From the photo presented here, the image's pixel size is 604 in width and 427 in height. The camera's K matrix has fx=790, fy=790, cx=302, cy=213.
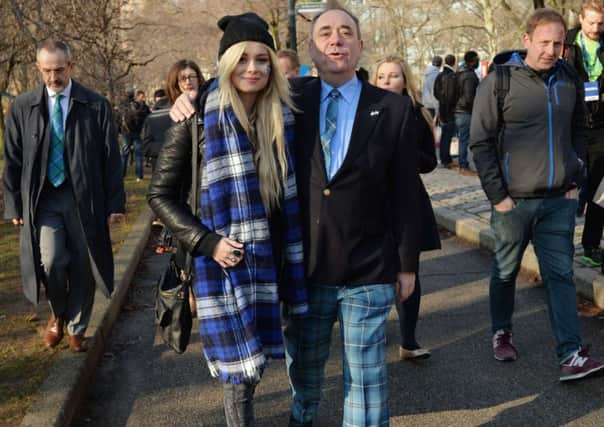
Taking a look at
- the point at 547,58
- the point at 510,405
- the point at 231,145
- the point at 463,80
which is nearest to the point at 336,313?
the point at 231,145

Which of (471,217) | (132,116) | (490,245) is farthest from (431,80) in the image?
(490,245)

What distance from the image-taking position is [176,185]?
3.20m

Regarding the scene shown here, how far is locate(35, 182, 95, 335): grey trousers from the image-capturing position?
16.5 feet

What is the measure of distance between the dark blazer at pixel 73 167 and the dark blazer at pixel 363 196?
2218mm

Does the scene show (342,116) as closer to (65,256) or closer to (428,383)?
(428,383)

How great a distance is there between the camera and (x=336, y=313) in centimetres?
337

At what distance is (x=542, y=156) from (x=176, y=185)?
2279 millimetres

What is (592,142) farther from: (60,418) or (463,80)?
(463,80)

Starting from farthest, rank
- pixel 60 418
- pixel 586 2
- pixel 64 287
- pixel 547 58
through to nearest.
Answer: pixel 586 2 → pixel 64 287 → pixel 547 58 → pixel 60 418

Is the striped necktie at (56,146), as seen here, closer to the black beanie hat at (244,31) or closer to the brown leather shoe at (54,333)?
the brown leather shoe at (54,333)

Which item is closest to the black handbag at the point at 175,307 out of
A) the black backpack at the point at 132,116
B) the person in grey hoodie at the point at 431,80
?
the black backpack at the point at 132,116

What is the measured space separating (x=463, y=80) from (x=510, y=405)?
9.92 metres

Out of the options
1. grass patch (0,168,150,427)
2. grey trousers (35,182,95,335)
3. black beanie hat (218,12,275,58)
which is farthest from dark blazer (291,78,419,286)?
grey trousers (35,182,95,335)

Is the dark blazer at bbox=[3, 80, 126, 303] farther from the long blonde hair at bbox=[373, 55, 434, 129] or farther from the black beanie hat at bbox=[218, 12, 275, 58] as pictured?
the black beanie hat at bbox=[218, 12, 275, 58]
